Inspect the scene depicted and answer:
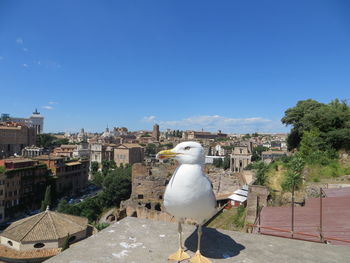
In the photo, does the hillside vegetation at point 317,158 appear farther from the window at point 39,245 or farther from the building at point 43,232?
the window at point 39,245

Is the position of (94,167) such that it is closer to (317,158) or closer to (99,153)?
(99,153)

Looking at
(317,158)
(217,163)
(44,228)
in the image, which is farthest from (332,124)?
(217,163)

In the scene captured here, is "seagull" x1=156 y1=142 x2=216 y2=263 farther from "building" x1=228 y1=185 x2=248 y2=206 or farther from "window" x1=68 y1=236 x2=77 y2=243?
"window" x1=68 y1=236 x2=77 y2=243

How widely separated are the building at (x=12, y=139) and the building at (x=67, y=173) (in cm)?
1803

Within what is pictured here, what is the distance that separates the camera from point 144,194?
20156mm

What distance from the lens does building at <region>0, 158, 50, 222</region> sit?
77.6ft

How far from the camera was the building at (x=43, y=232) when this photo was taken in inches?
519

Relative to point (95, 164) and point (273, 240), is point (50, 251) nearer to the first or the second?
point (273, 240)

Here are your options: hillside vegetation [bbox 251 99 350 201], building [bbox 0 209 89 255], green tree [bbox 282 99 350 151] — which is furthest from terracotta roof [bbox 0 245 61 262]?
green tree [bbox 282 99 350 151]

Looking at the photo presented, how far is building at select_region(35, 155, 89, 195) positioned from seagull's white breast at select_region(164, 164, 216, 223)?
32327 millimetres

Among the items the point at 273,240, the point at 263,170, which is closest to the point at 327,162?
the point at 263,170

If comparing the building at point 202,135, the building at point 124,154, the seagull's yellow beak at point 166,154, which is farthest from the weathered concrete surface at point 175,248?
A: the building at point 202,135

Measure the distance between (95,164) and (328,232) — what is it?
5254cm

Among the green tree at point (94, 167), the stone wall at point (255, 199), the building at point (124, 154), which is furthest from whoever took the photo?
the building at point (124, 154)
